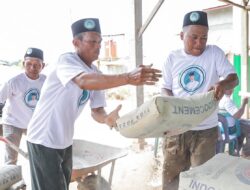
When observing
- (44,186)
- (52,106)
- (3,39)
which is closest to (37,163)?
(44,186)

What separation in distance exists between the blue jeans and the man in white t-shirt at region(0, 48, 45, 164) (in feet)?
5.72

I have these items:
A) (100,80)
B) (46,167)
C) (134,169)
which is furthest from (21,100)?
(100,80)

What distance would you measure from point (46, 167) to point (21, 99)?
1.87 m

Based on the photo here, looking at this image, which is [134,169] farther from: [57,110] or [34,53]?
[57,110]

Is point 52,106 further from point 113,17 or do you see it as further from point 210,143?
point 113,17

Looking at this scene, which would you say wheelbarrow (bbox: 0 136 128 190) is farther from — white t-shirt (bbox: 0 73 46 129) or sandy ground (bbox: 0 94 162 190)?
white t-shirt (bbox: 0 73 46 129)

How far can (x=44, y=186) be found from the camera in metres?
2.19

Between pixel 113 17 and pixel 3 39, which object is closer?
pixel 113 17

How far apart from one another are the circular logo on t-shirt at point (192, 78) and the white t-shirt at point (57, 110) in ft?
2.38

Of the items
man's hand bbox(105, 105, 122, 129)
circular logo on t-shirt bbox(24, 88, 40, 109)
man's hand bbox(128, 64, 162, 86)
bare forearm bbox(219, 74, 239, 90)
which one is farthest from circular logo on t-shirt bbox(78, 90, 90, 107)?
circular logo on t-shirt bbox(24, 88, 40, 109)

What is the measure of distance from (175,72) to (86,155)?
1227 mm

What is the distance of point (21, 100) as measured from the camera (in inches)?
152

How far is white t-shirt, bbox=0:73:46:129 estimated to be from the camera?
3.84m

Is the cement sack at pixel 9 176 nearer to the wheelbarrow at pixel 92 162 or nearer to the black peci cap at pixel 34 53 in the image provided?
the wheelbarrow at pixel 92 162
